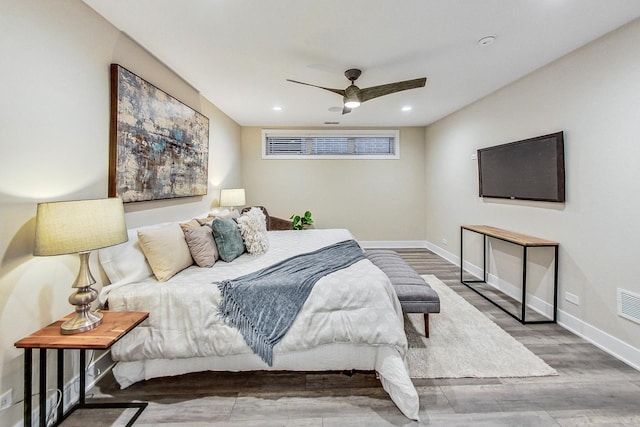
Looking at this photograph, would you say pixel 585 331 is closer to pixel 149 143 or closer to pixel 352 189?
pixel 352 189

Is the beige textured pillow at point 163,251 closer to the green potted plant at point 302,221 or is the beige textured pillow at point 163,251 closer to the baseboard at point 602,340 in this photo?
the green potted plant at point 302,221

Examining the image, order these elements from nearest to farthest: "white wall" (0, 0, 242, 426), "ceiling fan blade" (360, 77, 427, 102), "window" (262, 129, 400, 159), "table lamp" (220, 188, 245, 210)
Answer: "white wall" (0, 0, 242, 426), "ceiling fan blade" (360, 77, 427, 102), "table lamp" (220, 188, 245, 210), "window" (262, 129, 400, 159)

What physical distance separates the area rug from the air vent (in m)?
0.76

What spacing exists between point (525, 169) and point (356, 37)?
239cm

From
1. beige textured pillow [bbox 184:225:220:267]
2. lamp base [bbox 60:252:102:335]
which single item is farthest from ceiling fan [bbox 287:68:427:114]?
lamp base [bbox 60:252:102:335]

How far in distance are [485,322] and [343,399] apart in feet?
5.82

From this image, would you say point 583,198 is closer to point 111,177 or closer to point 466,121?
point 466,121

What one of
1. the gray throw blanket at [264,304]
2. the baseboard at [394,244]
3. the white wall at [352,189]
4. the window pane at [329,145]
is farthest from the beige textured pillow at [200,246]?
the baseboard at [394,244]

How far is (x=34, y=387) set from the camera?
1.56 metres

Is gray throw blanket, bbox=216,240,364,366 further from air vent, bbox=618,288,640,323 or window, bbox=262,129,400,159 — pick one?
window, bbox=262,129,400,159

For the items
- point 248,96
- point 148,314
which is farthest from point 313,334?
point 248,96

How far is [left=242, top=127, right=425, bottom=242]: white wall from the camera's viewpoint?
19.0 ft

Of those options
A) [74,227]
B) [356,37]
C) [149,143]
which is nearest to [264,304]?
[74,227]

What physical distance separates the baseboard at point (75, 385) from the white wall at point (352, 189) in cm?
400
